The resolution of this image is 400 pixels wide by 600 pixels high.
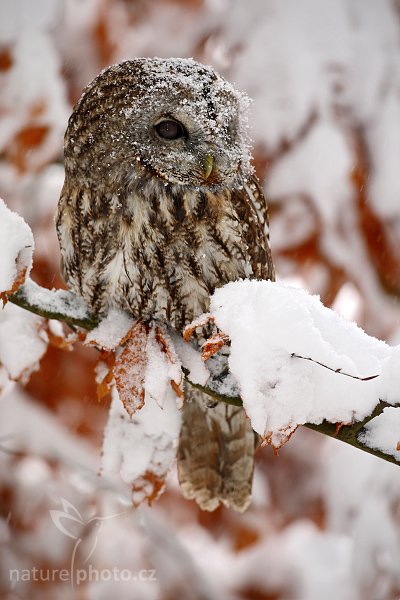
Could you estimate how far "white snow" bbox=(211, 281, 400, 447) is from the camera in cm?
113

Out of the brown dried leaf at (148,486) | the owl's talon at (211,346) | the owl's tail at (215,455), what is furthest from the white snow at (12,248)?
the owl's tail at (215,455)

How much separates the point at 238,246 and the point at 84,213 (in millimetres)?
441

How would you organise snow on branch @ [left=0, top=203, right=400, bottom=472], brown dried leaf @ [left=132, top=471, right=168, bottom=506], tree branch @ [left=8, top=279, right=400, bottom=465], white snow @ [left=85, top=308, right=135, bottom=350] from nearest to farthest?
snow on branch @ [left=0, top=203, right=400, bottom=472] → tree branch @ [left=8, top=279, right=400, bottom=465] → white snow @ [left=85, top=308, right=135, bottom=350] → brown dried leaf @ [left=132, top=471, right=168, bottom=506]

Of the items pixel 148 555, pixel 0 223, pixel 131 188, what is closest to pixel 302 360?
pixel 0 223

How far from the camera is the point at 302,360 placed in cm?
119

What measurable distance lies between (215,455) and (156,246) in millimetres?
950

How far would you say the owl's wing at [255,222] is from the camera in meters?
1.86

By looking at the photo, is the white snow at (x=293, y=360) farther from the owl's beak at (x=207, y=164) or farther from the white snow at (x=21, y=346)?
the white snow at (x=21, y=346)

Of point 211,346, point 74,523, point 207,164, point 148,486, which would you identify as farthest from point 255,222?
point 74,523

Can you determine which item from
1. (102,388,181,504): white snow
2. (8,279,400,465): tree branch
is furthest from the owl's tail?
(8,279,400,465): tree branch

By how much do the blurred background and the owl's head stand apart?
0.74 m

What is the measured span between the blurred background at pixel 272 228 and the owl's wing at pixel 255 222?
59 cm

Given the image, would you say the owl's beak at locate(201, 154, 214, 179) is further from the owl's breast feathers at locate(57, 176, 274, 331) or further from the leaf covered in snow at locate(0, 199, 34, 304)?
the leaf covered in snow at locate(0, 199, 34, 304)

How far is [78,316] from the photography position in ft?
4.99
